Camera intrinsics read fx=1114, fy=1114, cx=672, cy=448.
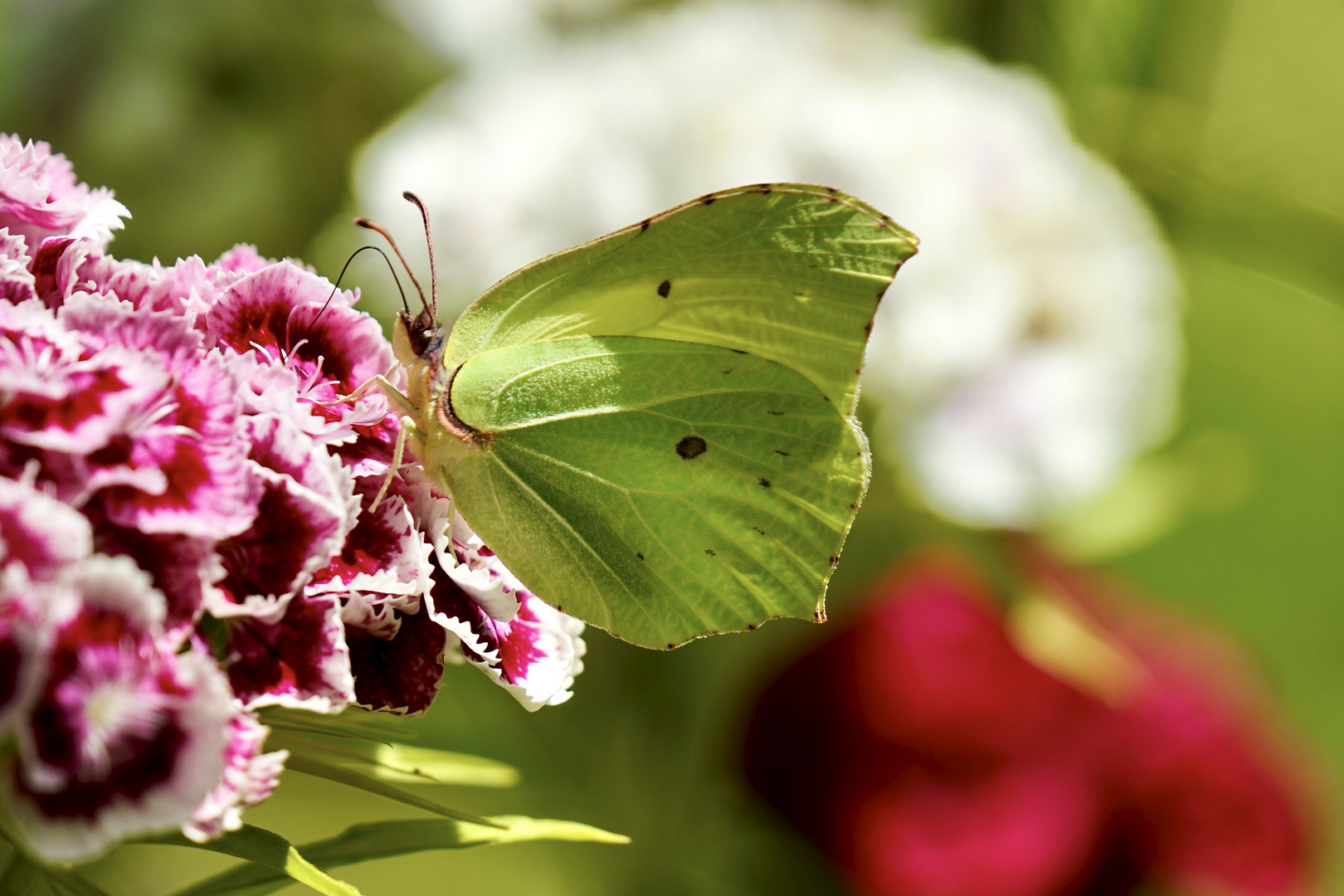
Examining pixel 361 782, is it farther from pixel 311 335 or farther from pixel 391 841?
pixel 311 335

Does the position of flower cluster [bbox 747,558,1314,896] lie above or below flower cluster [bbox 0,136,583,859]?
below

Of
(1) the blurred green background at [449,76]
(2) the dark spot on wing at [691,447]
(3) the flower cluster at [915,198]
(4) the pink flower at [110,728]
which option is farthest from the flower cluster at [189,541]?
(3) the flower cluster at [915,198]

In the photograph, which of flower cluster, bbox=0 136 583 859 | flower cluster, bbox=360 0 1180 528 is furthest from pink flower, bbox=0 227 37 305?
flower cluster, bbox=360 0 1180 528

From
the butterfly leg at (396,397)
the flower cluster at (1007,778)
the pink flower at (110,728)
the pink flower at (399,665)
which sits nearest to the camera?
the pink flower at (110,728)

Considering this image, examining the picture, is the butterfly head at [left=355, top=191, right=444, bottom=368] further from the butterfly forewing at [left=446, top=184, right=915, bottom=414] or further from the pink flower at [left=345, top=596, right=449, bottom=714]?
the pink flower at [left=345, top=596, right=449, bottom=714]

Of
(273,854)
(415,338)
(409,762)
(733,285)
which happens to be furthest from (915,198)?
(273,854)

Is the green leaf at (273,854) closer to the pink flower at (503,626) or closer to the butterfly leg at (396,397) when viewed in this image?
the pink flower at (503,626)

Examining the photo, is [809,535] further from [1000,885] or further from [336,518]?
[1000,885]
